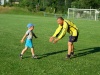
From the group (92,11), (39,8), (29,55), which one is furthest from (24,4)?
(29,55)

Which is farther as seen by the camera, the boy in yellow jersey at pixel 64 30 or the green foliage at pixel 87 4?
the green foliage at pixel 87 4

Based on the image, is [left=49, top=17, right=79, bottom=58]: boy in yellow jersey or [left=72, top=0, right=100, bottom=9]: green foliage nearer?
[left=49, top=17, right=79, bottom=58]: boy in yellow jersey

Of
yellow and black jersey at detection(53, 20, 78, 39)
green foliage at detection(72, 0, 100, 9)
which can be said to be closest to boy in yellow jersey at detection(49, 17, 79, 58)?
yellow and black jersey at detection(53, 20, 78, 39)

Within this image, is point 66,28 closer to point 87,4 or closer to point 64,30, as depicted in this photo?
point 64,30

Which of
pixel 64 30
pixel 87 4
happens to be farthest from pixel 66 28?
pixel 87 4

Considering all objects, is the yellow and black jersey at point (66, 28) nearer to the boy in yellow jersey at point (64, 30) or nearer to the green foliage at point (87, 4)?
the boy in yellow jersey at point (64, 30)

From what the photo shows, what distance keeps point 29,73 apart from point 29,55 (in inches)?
135

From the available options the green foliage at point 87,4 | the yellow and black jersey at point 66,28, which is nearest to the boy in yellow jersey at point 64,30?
the yellow and black jersey at point 66,28

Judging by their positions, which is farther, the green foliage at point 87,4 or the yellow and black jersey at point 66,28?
the green foliage at point 87,4

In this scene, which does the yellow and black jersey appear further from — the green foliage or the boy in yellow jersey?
the green foliage

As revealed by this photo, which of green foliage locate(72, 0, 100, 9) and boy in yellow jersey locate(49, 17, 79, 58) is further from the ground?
green foliage locate(72, 0, 100, 9)

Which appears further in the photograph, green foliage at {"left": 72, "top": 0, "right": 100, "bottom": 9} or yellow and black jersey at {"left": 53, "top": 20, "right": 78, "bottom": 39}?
green foliage at {"left": 72, "top": 0, "right": 100, "bottom": 9}

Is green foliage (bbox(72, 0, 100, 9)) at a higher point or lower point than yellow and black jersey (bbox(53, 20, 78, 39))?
higher

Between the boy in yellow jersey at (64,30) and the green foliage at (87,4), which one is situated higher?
the green foliage at (87,4)
